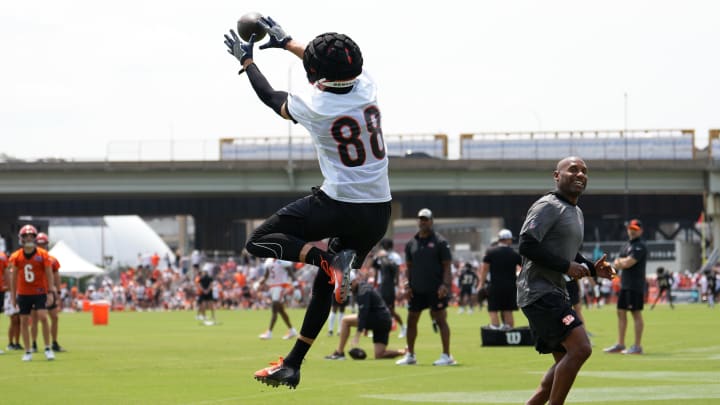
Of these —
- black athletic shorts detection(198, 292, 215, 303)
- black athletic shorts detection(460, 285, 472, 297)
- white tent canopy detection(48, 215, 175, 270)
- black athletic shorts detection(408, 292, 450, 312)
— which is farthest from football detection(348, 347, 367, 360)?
white tent canopy detection(48, 215, 175, 270)

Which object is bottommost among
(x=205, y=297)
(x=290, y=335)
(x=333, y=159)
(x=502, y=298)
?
(x=290, y=335)

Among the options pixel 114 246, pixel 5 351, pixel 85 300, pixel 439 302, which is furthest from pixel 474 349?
pixel 114 246

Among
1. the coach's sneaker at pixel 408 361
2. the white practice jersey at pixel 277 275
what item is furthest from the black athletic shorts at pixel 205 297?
the coach's sneaker at pixel 408 361

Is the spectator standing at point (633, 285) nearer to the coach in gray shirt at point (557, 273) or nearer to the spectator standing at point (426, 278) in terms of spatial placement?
the spectator standing at point (426, 278)

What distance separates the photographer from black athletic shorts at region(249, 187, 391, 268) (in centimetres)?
812

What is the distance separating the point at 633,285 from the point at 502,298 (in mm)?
2990

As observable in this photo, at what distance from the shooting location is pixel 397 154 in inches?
2534

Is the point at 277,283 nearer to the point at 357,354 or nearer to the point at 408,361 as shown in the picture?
the point at 357,354

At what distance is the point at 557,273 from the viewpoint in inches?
396

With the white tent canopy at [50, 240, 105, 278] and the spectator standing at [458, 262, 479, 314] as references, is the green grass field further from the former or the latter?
the white tent canopy at [50, 240, 105, 278]

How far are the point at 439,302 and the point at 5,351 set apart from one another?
875 cm

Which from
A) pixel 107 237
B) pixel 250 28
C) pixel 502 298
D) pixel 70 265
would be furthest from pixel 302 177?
pixel 250 28

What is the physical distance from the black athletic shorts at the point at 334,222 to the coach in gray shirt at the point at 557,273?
1.98 metres

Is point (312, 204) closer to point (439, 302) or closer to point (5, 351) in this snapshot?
point (439, 302)
